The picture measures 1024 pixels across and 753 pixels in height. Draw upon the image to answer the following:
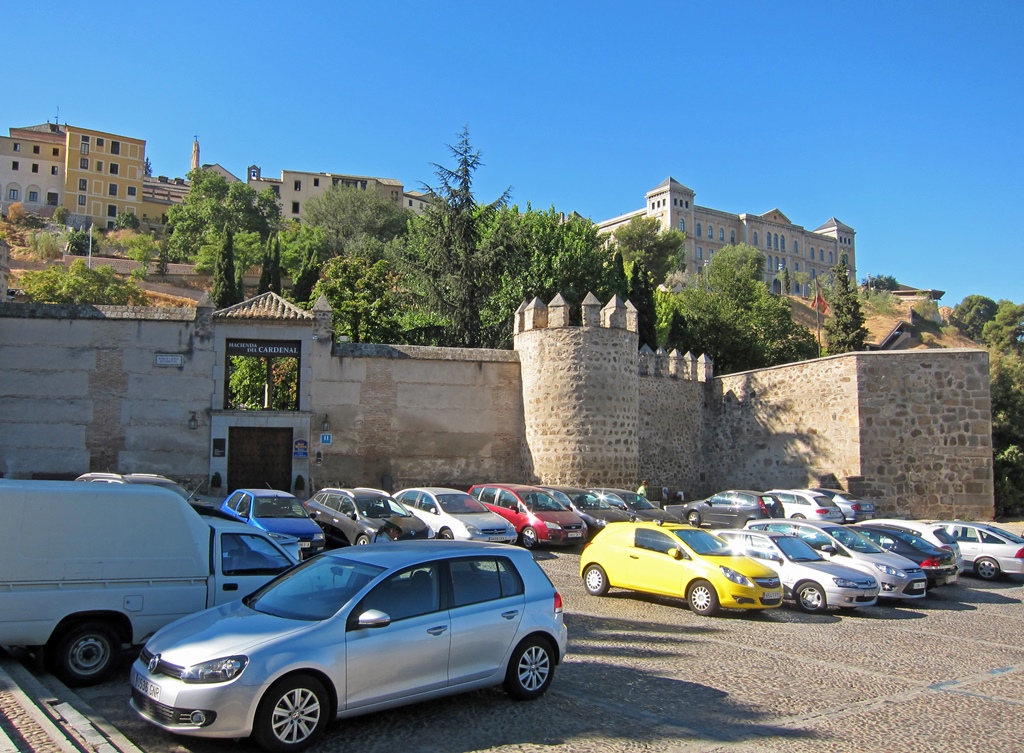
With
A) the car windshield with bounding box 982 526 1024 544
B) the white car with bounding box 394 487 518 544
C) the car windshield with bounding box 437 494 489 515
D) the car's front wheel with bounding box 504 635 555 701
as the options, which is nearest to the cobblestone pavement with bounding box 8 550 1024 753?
the car's front wheel with bounding box 504 635 555 701

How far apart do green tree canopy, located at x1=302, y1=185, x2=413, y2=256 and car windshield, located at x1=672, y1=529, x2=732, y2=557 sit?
7821 centimetres

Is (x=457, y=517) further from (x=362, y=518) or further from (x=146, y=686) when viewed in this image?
(x=146, y=686)

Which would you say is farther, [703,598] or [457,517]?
[457,517]

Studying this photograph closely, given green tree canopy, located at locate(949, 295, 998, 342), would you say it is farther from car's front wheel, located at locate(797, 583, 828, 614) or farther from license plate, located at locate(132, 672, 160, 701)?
license plate, located at locate(132, 672, 160, 701)

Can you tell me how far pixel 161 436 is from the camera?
25281mm

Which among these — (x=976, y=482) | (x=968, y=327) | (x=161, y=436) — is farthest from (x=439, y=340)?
(x=968, y=327)

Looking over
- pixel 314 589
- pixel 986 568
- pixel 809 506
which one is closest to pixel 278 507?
pixel 314 589

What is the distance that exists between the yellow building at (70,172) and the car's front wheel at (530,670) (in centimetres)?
10739

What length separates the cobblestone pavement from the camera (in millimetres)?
6711

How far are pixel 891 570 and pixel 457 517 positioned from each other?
8723 mm

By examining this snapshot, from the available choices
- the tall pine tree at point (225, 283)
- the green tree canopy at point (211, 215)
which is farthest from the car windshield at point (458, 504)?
the green tree canopy at point (211, 215)

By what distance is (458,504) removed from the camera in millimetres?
18750

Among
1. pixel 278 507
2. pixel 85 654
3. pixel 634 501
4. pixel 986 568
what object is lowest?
pixel 986 568

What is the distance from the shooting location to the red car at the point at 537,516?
62.6ft
